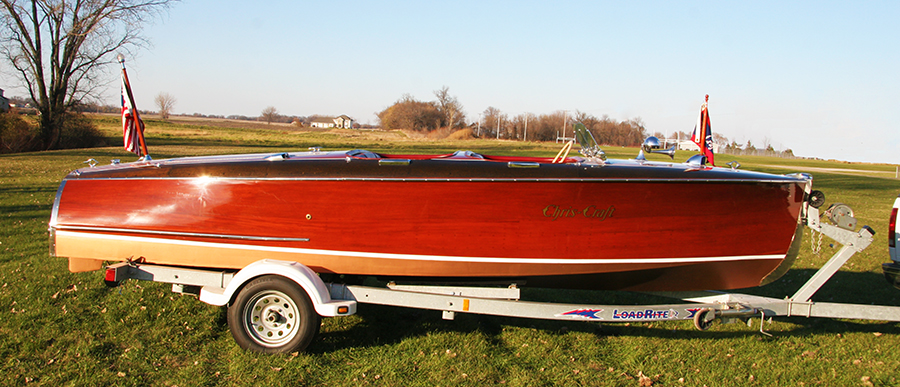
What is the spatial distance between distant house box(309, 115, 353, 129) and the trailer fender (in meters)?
110

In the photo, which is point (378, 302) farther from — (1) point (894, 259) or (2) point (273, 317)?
Answer: (1) point (894, 259)

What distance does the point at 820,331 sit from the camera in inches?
196

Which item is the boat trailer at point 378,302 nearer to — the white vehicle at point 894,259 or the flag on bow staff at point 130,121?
the white vehicle at point 894,259

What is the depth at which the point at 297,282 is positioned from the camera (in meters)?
3.94

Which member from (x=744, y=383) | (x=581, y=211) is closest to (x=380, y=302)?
(x=581, y=211)

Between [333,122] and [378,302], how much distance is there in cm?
11804

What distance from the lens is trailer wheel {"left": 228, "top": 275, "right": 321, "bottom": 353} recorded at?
13.1ft

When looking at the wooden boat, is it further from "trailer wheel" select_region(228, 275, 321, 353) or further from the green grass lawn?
the green grass lawn

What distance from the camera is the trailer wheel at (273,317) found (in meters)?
3.99

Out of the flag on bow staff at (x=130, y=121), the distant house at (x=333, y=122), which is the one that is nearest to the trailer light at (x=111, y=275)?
the flag on bow staff at (x=130, y=121)

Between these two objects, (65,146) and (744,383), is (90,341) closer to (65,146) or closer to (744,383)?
(744,383)

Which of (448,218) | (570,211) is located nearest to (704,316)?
(570,211)

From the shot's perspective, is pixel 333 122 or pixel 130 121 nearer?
pixel 130 121

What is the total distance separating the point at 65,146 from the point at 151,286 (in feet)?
104
